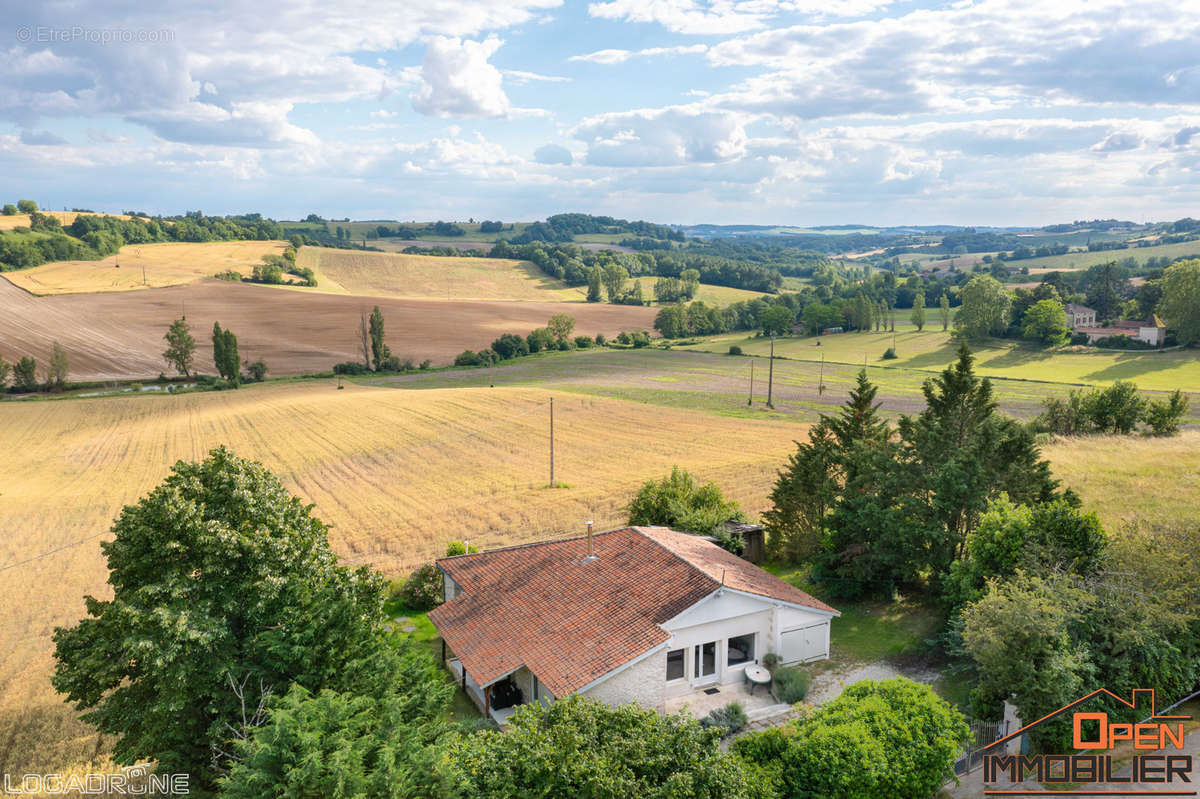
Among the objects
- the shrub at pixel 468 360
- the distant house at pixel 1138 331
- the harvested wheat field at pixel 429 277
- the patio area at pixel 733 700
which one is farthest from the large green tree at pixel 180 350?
the distant house at pixel 1138 331

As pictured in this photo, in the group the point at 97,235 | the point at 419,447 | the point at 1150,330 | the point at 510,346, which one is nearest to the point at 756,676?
the point at 419,447

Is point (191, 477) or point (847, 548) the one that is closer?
point (191, 477)


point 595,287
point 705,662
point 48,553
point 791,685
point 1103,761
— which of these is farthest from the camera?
point 595,287

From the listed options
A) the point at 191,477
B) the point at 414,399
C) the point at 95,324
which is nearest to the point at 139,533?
the point at 191,477

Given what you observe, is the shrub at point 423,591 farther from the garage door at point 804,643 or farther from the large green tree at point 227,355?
the large green tree at point 227,355

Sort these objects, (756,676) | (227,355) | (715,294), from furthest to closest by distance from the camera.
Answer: (715,294) < (227,355) < (756,676)

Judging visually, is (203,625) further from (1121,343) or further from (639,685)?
(1121,343)

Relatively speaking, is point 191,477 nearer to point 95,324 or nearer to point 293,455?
point 293,455
